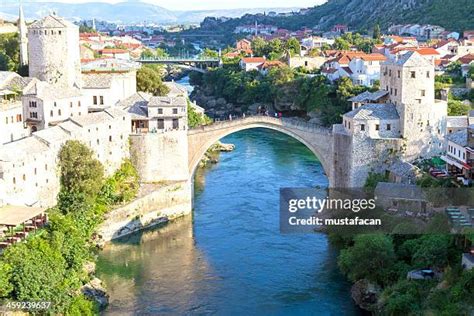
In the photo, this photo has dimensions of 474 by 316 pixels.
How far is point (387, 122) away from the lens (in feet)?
89.1

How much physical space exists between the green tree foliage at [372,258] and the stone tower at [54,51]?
16227 millimetres

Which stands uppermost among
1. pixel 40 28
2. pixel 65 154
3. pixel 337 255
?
pixel 40 28

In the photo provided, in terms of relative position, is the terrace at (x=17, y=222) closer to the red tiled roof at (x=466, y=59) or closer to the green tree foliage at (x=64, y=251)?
the green tree foliage at (x=64, y=251)

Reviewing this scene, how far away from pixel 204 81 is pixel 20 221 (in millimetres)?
40359

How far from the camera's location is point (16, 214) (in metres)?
20.9

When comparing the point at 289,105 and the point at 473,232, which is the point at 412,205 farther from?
the point at 289,105

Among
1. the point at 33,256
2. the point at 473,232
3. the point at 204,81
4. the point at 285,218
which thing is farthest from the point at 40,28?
the point at 204,81

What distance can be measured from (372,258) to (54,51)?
1777 cm

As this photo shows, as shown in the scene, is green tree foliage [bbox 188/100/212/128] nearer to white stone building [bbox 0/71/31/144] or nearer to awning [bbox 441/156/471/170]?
white stone building [bbox 0/71/31/144]

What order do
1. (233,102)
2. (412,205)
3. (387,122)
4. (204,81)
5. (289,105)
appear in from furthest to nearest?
1. (204,81)
2. (233,102)
3. (289,105)
4. (387,122)
5. (412,205)

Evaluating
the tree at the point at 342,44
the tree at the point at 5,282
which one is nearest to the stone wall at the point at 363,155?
the tree at the point at 5,282

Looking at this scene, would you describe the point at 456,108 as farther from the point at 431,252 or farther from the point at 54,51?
the point at 54,51

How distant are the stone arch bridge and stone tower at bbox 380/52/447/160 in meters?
3.58

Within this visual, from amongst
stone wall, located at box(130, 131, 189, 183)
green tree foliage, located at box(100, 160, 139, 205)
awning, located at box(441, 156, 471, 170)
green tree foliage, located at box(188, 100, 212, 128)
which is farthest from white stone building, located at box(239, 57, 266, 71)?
awning, located at box(441, 156, 471, 170)
